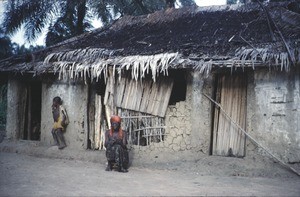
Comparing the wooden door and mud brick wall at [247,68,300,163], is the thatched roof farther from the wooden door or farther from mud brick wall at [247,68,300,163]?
the wooden door

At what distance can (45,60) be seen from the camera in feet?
26.8

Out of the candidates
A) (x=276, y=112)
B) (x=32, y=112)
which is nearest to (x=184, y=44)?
(x=276, y=112)

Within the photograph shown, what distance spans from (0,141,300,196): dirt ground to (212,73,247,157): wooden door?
0.50m

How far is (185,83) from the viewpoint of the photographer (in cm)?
778

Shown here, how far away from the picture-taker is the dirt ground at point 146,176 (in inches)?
185

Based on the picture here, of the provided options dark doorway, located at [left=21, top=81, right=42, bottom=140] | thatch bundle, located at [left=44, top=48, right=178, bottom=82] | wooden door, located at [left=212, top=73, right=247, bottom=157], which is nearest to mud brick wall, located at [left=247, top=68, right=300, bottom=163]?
wooden door, located at [left=212, top=73, right=247, bottom=157]

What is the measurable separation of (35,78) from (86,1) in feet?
21.2

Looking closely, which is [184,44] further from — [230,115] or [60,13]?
[60,13]

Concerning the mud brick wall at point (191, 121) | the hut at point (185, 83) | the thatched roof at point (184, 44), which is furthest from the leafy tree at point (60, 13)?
the mud brick wall at point (191, 121)

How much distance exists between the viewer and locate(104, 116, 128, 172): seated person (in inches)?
246

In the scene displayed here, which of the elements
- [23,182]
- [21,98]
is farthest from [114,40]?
[23,182]

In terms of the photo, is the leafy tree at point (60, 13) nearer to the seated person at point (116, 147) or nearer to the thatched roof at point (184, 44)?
the thatched roof at point (184, 44)

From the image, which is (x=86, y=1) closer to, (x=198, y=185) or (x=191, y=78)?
(x=191, y=78)

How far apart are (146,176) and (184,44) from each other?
3.26m
